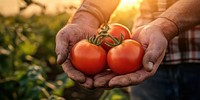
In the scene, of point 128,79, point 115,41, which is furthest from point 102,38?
point 128,79

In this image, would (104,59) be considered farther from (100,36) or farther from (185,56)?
(185,56)

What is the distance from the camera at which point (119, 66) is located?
2320mm

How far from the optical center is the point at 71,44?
2.54m

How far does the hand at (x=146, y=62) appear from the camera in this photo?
224 cm

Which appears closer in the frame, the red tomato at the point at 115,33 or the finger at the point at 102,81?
the finger at the point at 102,81

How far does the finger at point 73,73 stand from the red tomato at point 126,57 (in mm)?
156

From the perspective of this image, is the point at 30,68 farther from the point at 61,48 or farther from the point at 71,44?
the point at 61,48

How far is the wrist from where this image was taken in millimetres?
2429

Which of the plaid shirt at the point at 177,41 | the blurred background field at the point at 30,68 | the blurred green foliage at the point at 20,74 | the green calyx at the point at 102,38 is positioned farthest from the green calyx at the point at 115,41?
the blurred green foliage at the point at 20,74

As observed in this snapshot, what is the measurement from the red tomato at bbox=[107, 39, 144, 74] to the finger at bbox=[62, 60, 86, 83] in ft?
0.51

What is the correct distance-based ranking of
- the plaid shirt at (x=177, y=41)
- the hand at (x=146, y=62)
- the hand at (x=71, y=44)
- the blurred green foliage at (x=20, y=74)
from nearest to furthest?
the hand at (x=146, y=62)
the hand at (x=71, y=44)
the plaid shirt at (x=177, y=41)
the blurred green foliage at (x=20, y=74)

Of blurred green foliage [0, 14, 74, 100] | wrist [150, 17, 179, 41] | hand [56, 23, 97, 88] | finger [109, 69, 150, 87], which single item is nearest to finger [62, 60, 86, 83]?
hand [56, 23, 97, 88]

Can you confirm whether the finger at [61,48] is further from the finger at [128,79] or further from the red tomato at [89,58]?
the finger at [128,79]

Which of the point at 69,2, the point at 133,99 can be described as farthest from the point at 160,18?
the point at 69,2
